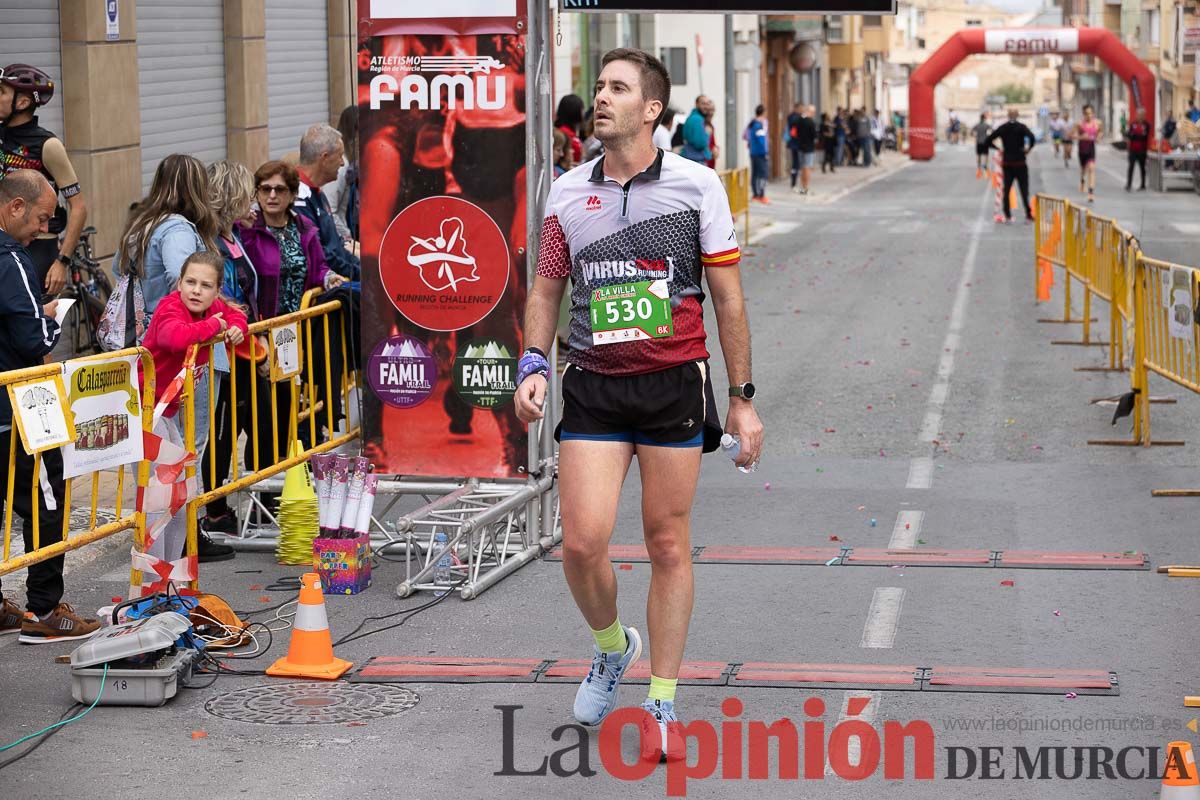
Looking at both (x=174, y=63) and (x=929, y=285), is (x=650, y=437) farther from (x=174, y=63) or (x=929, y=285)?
(x=929, y=285)

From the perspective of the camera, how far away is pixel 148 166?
17062 millimetres

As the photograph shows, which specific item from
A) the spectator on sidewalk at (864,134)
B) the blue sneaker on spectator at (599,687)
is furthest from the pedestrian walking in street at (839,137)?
the blue sneaker on spectator at (599,687)

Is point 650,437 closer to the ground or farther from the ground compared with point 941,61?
closer to the ground

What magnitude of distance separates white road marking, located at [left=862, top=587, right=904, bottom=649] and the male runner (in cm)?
144

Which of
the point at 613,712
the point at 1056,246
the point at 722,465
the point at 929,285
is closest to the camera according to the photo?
A: the point at 613,712

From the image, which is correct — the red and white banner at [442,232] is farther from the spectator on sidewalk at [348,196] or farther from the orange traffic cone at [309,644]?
the spectator on sidewalk at [348,196]

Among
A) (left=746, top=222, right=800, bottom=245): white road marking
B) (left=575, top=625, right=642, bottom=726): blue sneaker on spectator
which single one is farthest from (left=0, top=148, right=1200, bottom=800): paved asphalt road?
(left=746, top=222, right=800, bottom=245): white road marking

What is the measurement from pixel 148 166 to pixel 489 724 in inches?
476

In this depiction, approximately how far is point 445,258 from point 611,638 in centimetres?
299

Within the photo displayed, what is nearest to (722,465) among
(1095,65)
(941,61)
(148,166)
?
(148,166)

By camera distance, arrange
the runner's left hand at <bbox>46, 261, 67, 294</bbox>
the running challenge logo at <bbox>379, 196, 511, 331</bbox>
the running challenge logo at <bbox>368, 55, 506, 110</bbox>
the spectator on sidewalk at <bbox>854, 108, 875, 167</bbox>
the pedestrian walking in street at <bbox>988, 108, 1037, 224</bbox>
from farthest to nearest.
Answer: the spectator on sidewalk at <bbox>854, 108, 875, 167</bbox>, the pedestrian walking in street at <bbox>988, 108, 1037, 224</bbox>, the runner's left hand at <bbox>46, 261, 67, 294</bbox>, the running challenge logo at <bbox>379, 196, 511, 331</bbox>, the running challenge logo at <bbox>368, 55, 506, 110</bbox>

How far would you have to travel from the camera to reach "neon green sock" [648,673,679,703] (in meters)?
5.76

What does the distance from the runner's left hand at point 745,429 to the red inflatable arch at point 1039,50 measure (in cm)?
4831

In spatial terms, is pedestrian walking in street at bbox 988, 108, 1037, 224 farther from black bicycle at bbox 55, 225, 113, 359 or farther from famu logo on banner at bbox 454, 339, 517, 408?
famu logo on banner at bbox 454, 339, 517, 408
